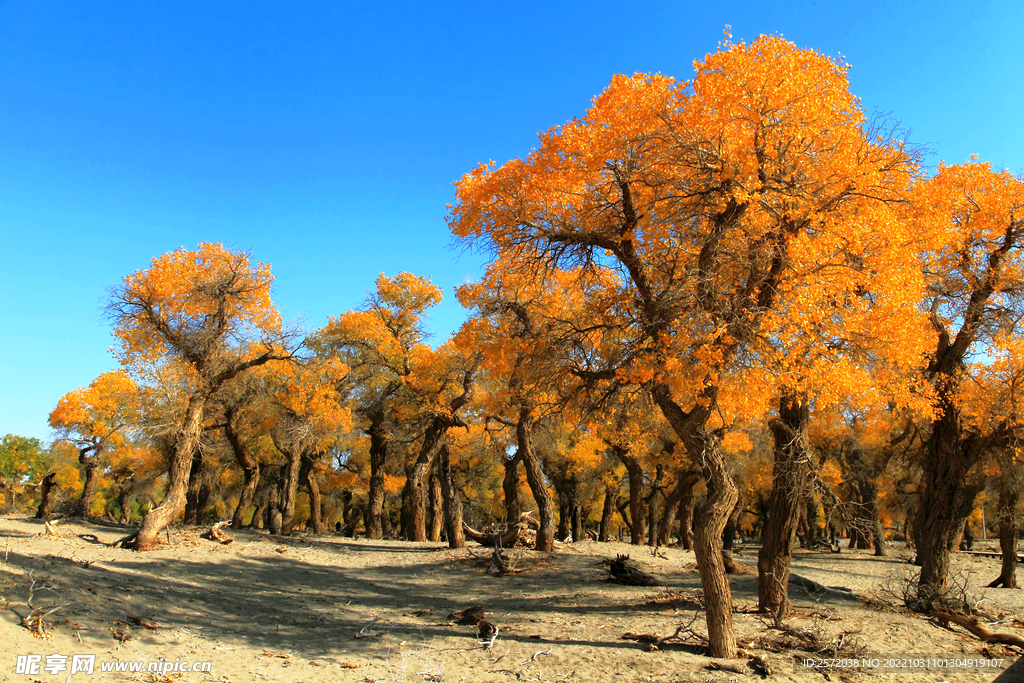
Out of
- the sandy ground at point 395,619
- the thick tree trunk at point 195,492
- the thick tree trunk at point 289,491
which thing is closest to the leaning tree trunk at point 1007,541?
the sandy ground at point 395,619

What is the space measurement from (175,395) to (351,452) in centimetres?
1314

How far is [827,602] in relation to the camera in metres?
12.0

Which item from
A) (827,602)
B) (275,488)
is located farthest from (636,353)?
(275,488)

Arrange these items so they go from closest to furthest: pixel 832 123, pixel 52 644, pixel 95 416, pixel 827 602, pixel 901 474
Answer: pixel 52 644, pixel 832 123, pixel 827 602, pixel 95 416, pixel 901 474

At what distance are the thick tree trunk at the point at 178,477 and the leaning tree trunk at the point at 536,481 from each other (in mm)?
9477

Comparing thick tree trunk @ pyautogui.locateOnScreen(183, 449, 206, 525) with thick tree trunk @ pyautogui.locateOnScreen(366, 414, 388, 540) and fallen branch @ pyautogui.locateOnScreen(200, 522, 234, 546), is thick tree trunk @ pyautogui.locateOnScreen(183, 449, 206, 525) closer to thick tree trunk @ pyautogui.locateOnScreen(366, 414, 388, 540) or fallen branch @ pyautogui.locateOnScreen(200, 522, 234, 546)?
fallen branch @ pyautogui.locateOnScreen(200, 522, 234, 546)

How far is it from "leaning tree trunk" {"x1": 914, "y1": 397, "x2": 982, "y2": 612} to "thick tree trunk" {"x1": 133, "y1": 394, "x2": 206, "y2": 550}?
18.3 meters

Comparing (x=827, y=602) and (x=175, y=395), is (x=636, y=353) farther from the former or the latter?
(x=175, y=395)

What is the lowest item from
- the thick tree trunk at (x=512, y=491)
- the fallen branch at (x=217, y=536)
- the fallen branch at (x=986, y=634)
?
the fallen branch at (x=217, y=536)

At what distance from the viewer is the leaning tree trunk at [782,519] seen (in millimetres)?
10102

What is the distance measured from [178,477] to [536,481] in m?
10.3

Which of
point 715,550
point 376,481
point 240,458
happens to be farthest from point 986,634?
point 240,458

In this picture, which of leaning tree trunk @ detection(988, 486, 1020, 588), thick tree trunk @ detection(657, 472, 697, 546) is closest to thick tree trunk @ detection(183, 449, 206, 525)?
thick tree trunk @ detection(657, 472, 697, 546)

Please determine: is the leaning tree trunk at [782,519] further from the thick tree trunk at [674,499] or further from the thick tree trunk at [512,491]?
the thick tree trunk at [512,491]
